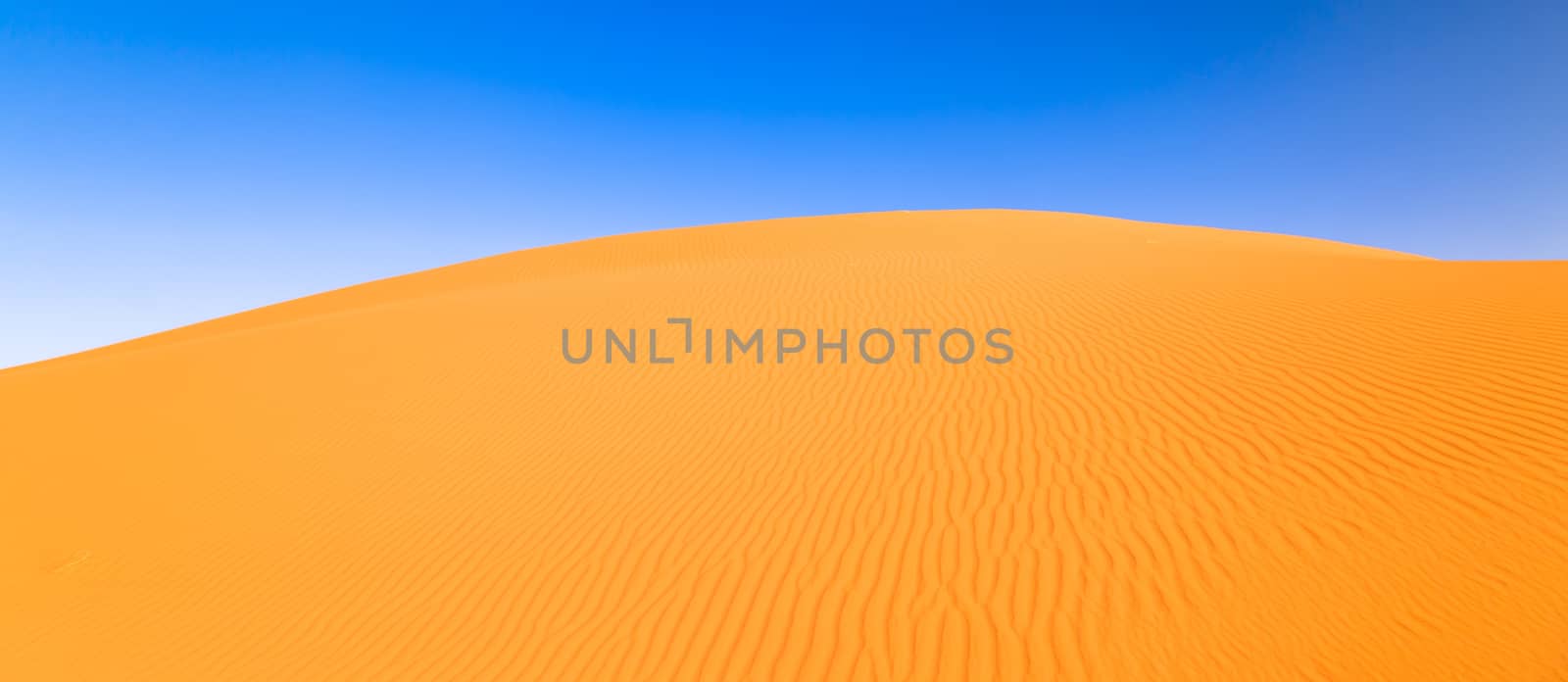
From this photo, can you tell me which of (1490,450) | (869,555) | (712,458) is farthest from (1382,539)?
(712,458)

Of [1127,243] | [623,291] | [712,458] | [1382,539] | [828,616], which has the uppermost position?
[1127,243]

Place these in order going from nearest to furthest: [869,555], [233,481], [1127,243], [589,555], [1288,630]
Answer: [1288,630] → [869,555] → [589,555] → [233,481] → [1127,243]

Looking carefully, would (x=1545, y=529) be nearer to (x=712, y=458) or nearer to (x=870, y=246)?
(x=712, y=458)

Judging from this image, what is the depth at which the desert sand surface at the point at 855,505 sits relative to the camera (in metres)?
3.85

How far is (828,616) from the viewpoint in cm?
423

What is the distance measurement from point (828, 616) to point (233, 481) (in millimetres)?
6990

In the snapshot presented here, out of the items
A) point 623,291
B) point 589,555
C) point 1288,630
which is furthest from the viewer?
point 623,291

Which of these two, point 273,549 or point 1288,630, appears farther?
point 273,549

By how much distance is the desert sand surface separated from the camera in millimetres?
3854

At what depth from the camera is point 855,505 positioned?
18.2ft

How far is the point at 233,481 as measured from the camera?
7129mm

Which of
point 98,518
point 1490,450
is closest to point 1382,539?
point 1490,450

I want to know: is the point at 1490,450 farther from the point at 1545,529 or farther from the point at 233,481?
the point at 233,481

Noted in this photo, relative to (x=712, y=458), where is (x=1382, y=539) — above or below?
below
